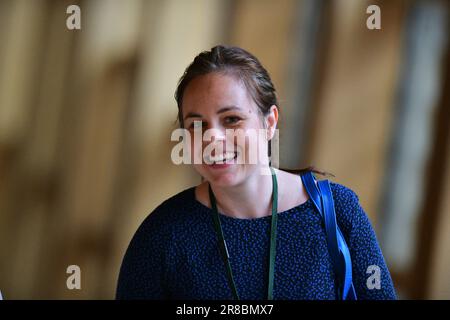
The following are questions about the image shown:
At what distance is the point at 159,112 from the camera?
1654mm

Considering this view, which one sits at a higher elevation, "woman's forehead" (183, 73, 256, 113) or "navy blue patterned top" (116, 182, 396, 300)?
"woman's forehead" (183, 73, 256, 113)

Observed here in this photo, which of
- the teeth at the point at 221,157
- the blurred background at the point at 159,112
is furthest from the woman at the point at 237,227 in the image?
the blurred background at the point at 159,112

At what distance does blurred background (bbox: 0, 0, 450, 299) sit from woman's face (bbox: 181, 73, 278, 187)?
58 cm

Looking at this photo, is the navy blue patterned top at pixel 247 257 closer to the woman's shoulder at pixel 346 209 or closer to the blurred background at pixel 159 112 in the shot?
the woman's shoulder at pixel 346 209

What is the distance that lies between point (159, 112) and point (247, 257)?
0.69 m

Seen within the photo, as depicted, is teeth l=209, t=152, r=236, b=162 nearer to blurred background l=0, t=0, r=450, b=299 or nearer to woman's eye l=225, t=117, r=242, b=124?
woman's eye l=225, t=117, r=242, b=124

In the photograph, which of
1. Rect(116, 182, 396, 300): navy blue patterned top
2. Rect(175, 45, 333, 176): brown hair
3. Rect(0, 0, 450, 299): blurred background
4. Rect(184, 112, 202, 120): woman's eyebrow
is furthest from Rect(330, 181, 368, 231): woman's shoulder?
Rect(0, 0, 450, 299): blurred background

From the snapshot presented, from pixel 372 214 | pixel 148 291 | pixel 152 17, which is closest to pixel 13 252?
pixel 148 291

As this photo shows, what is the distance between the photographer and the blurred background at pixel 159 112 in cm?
162

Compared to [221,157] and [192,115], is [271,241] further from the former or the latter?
[192,115]

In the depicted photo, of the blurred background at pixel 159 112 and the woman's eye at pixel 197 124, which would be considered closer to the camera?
the woman's eye at pixel 197 124

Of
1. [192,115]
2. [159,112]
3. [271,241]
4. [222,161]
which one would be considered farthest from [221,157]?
[159,112]

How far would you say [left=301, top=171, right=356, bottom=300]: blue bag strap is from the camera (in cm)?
113

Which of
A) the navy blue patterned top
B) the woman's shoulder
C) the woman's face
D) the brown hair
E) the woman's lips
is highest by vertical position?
the brown hair
